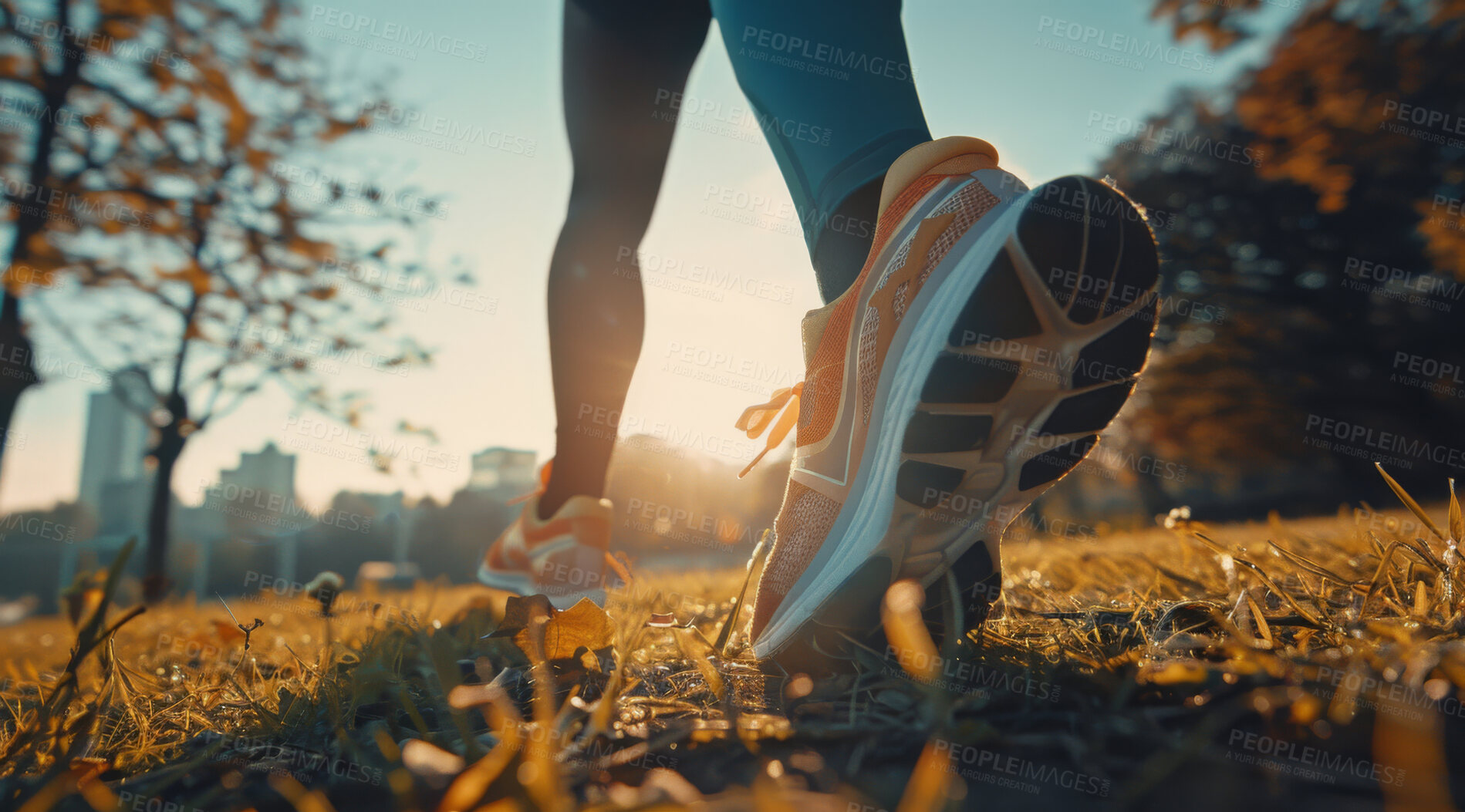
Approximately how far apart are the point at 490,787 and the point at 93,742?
80 cm

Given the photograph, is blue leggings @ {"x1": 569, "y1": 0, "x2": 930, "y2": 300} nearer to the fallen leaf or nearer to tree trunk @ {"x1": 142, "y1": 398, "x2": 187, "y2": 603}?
the fallen leaf

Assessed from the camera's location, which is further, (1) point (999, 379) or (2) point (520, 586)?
(2) point (520, 586)

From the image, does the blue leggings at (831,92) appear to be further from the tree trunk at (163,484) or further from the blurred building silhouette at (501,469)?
the blurred building silhouette at (501,469)

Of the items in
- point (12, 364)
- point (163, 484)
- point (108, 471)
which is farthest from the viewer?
point (108, 471)

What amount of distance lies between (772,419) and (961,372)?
2.25ft

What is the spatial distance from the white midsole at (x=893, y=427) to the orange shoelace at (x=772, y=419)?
43cm

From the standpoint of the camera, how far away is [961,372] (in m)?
1.02

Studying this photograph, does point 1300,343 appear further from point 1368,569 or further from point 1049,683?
point 1049,683

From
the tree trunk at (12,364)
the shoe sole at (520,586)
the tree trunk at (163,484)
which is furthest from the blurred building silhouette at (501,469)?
the shoe sole at (520,586)

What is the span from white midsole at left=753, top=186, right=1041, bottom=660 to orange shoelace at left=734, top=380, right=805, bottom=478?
426 millimetres

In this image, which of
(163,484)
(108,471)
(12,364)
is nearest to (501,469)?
Answer: (163,484)

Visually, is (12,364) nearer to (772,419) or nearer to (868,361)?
(772,419)

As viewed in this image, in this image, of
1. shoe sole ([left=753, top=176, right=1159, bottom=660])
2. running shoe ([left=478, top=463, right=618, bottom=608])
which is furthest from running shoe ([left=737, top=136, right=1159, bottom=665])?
running shoe ([left=478, top=463, right=618, bottom=608])

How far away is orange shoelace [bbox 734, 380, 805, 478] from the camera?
63.9 inches
